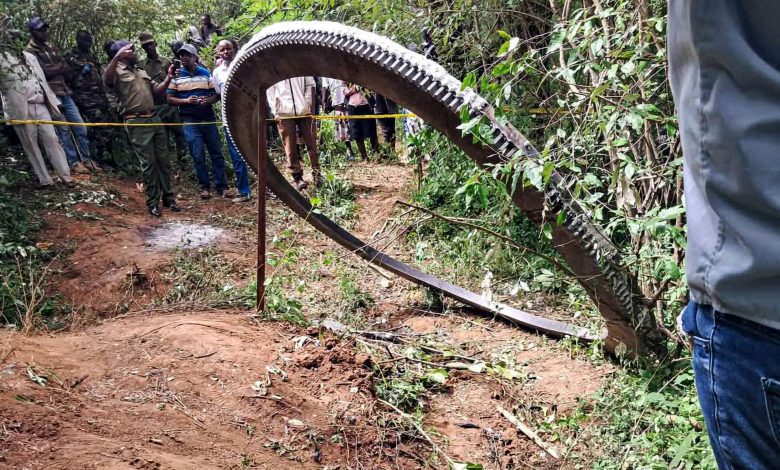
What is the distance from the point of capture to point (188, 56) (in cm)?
816

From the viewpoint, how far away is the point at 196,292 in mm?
5277

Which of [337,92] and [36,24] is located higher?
[36,24]

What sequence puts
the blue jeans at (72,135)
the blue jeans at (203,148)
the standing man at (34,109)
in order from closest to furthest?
1. the standing man at (34,109)
2. the blue jeans at (203,148)
3. the blue jeans at (72,135)

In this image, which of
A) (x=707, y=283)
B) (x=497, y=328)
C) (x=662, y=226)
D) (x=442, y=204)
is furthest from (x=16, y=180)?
(x=707, y=283)

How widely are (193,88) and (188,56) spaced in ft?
1.36

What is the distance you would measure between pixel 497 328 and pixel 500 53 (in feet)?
8.05

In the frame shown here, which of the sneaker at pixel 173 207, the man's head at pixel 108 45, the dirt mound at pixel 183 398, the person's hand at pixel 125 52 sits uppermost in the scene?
the man's head at pixel 108 45

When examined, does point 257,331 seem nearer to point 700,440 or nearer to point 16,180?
point 700,440

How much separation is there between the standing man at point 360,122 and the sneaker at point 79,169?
157 inches

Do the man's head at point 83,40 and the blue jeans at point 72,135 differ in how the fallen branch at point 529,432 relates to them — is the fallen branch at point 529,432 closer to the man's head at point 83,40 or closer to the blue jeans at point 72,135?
the blue jeans at point 72,135

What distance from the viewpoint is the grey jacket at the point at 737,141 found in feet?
2.81

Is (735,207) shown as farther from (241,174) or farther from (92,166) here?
(92,166)

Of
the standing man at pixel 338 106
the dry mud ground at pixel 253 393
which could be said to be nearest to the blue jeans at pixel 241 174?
the standing man at pixel 338 106

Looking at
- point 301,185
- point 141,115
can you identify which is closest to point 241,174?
point 301,185
